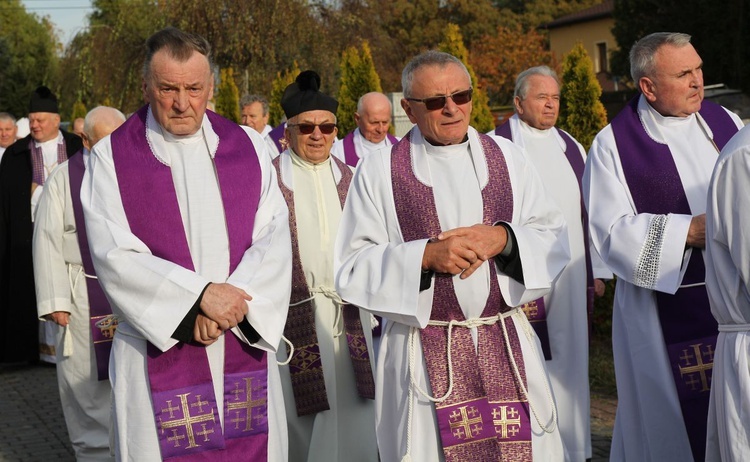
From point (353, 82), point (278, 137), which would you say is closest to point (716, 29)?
point (353, 82)

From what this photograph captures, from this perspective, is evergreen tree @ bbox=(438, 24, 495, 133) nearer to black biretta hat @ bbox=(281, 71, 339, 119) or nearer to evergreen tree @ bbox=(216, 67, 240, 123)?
black biretta hat @ bbox=(281, 71, 339, 119)

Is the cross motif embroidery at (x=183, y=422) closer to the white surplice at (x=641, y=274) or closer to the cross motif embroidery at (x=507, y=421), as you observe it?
the cross motif embroidery at (x=507, y=421)

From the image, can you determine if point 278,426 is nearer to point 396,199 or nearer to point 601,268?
point 396,199

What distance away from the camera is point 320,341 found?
20.3 feet

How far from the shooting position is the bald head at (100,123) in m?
7.16

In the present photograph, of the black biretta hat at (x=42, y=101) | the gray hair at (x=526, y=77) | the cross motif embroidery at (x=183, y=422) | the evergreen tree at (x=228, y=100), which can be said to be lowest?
the cross motif embroidery at (x=183, y=422)

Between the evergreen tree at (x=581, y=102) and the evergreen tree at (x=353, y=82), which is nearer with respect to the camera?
the evergreen tree at (x=581, y=102)

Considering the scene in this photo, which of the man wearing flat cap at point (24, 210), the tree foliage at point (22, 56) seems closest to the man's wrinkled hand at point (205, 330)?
the man wearing flat cap at point (24, 210)

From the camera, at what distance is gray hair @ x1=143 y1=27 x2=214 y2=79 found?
447 centimetres

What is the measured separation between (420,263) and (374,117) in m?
5.05

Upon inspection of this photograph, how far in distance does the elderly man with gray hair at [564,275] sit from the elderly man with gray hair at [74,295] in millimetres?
2731

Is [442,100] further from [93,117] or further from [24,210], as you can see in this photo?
[24,210]

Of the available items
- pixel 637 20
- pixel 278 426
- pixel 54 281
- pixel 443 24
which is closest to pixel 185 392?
pixel 278 426

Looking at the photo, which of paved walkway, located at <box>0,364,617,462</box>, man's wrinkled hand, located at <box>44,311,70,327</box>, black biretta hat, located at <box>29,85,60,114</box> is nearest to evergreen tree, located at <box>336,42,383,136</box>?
black biretta hat, located at <box>29,85,60,114</box>
